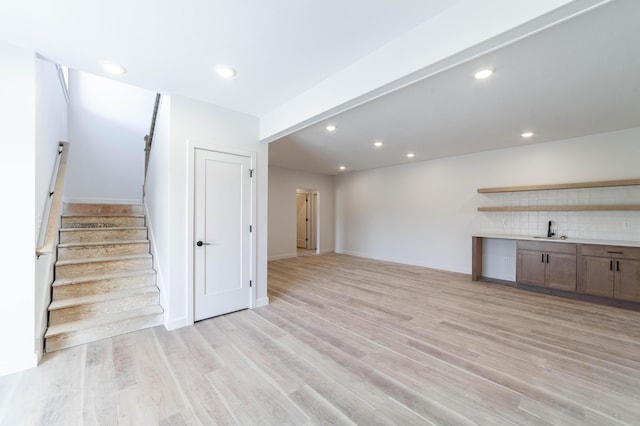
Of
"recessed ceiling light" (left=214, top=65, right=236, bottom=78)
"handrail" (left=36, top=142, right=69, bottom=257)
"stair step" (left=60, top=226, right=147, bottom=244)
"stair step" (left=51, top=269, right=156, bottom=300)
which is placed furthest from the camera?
"stair step" (left=60, top=226, right=147, bottom=244)

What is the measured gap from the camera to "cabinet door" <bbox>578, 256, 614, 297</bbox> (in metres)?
3.75

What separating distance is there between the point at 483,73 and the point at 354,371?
2.91 m

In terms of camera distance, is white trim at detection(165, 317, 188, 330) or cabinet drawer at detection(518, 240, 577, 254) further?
cabinet drawer at detection(518, 240, 577, 254)

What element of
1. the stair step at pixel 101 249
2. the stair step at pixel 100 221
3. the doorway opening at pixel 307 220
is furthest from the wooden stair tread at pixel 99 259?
the doorway opening at pixel 307 220

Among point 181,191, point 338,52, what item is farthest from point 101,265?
point 338,52

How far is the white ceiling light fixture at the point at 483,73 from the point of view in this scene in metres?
2.34

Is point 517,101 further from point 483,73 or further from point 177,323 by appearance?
point 177,323

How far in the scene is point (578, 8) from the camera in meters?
1.31

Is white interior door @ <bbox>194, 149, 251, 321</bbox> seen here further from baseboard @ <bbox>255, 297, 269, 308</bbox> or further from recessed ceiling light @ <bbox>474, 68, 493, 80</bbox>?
recessed ceiling light @ <bbox>474, 68, 493, 80</bbox>

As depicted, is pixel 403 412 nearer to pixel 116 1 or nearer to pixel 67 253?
pixel 116 1

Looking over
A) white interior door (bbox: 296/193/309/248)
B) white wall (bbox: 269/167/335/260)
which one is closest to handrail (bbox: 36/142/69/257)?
white wall (bbox: 269/167/335/260)

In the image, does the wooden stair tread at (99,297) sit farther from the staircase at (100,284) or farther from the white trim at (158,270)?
the white trim at (158,270)

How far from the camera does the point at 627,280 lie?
362cm

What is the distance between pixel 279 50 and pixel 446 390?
9.88ft
